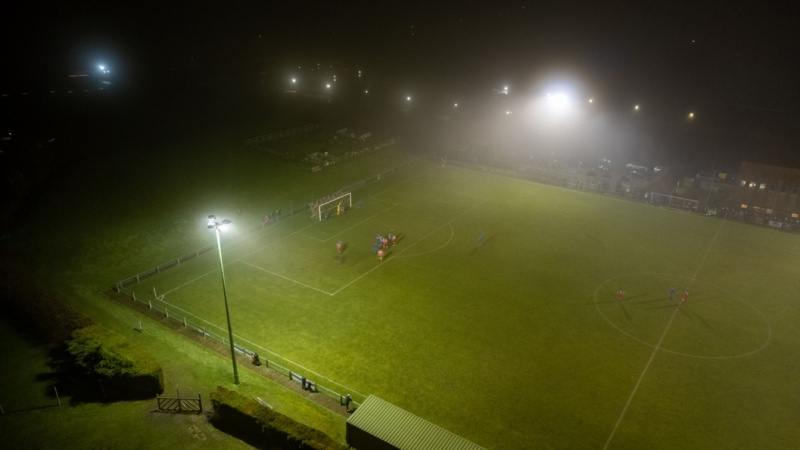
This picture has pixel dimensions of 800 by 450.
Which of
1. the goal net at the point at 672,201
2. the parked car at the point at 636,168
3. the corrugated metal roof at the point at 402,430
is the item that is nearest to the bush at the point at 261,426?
the corrugated metal roof at the point at 402,430

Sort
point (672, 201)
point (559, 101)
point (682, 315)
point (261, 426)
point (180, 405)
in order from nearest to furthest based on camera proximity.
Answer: point (261, 426)
point (180, 405)
point (682, 315)
point (672, 201)
point (559, 101)

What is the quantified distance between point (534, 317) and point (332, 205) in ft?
88.4

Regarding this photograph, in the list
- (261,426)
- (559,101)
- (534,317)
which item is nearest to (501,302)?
(534,317)

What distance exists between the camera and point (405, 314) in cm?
3062

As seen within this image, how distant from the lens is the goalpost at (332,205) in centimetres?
4691

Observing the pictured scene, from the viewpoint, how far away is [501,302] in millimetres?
32375

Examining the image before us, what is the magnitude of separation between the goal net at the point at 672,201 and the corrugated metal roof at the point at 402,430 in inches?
1849

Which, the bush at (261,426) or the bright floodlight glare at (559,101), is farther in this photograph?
the bright floodlight glare at (559,101)

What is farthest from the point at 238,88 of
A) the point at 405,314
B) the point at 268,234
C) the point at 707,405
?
the point at 707,405

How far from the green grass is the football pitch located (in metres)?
0.14

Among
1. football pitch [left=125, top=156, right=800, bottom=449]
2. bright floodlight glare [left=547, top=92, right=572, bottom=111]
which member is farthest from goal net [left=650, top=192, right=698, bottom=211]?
bright floodlight glare [left=547, top=92, right=572, bottom=111]

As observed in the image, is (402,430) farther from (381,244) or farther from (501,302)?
(381,244)

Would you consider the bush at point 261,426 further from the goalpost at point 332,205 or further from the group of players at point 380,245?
the goalpost at point 332,205

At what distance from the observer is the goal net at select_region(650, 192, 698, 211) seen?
2054 inches
